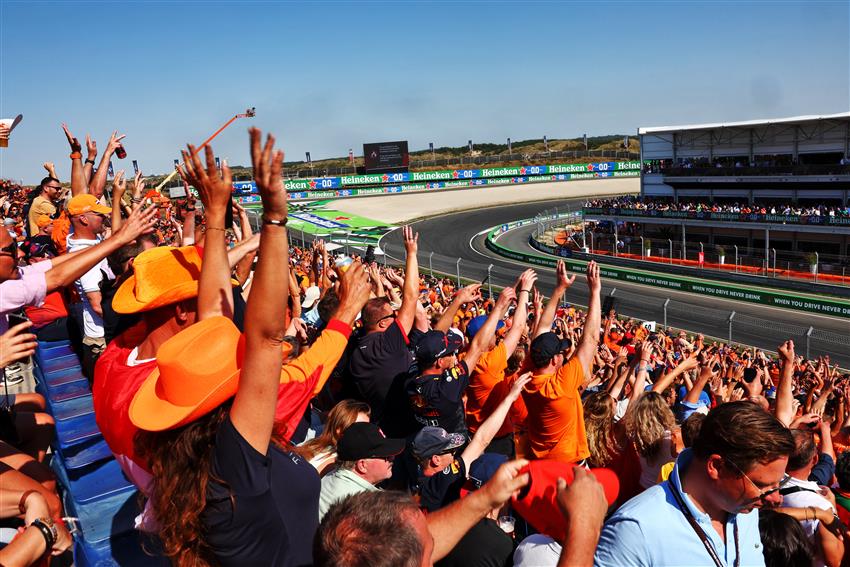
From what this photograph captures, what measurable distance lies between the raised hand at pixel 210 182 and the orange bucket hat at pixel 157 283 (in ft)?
1.58

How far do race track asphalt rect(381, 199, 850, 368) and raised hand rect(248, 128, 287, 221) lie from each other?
17.6m

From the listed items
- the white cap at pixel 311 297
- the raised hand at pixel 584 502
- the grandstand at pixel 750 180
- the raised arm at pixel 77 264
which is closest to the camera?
the raised hand at pixel 584 502

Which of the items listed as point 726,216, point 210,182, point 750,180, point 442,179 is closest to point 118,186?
point 210,182

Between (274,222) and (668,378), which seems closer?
(274,222)

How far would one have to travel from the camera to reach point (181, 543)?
1.95 m

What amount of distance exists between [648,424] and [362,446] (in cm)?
167

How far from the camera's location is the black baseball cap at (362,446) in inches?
120

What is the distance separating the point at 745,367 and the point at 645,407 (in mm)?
8864

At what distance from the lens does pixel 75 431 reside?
392cm

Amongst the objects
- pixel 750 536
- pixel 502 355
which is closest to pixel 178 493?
pixel 750 536

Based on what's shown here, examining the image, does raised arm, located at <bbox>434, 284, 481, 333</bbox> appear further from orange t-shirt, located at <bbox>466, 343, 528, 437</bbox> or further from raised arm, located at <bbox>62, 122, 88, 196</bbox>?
raised arm, located at <bbox>62, 122, 88, 196</bbox>

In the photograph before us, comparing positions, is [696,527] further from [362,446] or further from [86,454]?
[86,454]

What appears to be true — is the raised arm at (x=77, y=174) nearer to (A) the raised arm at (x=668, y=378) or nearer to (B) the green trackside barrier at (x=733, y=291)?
(A) the raised arm at (x=668, y=378)

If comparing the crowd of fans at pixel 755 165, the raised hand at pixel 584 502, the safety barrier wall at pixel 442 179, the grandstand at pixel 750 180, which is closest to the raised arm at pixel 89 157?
the raised hand at pixel 584 502
